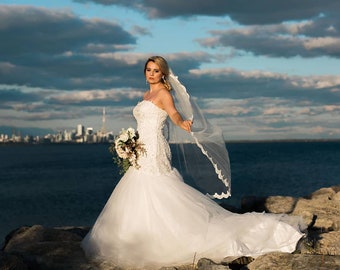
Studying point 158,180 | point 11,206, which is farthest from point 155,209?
point 11,206

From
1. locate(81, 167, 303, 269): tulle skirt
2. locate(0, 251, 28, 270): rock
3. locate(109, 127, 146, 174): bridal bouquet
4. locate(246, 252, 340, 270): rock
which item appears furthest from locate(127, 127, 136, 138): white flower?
locate(246, 252, 340, 270): rock

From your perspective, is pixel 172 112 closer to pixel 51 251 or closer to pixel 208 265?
pixel 208 265

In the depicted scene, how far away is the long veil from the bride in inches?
2.2

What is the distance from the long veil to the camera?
1005 centimetres

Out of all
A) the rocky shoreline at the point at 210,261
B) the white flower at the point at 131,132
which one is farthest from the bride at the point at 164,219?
the rocky shoreline at the point at 210,261

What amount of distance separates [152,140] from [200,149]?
1078 mm

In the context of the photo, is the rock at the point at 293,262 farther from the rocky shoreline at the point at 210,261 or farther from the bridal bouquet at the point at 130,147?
the bridal bouquet at the point at 130,147

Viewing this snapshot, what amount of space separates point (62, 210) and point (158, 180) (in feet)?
114

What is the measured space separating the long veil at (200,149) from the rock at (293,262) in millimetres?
1946

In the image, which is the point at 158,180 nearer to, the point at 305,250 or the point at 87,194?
the point at 305,250

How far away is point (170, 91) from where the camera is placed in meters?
10.1

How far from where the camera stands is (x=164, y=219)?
978 cm

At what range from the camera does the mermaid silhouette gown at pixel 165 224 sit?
380 inches

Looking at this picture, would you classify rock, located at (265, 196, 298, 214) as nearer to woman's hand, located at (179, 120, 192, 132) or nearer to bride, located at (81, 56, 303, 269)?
bride, located at (81, 56, 303, 269)
